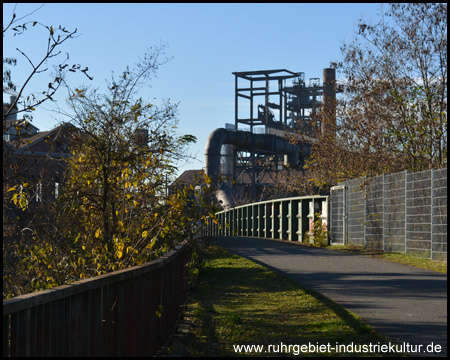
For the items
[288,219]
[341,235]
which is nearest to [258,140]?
[288,219]

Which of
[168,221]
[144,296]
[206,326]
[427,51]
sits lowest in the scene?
[206,326]

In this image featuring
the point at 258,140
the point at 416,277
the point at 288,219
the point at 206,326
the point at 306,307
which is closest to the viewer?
the point at 206,326

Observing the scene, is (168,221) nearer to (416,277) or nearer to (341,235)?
(416,277)

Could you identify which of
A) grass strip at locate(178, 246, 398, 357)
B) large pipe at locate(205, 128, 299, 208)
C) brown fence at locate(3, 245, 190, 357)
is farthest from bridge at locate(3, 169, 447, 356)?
large pipe at locate(205, 128, 299, 208)

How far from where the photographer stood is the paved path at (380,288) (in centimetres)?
745

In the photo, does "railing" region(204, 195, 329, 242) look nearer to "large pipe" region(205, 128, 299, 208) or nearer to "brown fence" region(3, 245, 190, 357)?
"large pipe" region(205, 128, 299, 208)

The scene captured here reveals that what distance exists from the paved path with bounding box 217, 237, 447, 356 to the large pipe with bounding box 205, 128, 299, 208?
24.9 meters

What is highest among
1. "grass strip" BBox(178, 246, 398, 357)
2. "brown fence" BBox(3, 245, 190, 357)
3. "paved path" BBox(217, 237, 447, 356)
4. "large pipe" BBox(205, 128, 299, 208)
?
"large pipe" BBox(205, 128, 299, 208)

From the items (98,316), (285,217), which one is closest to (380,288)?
(98,316)

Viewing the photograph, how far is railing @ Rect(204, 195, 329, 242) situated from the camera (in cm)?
2422

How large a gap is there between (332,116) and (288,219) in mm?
4924

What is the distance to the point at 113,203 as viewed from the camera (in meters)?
8.55

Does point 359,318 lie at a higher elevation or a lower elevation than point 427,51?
lower

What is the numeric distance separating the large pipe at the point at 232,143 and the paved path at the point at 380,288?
24.9m
